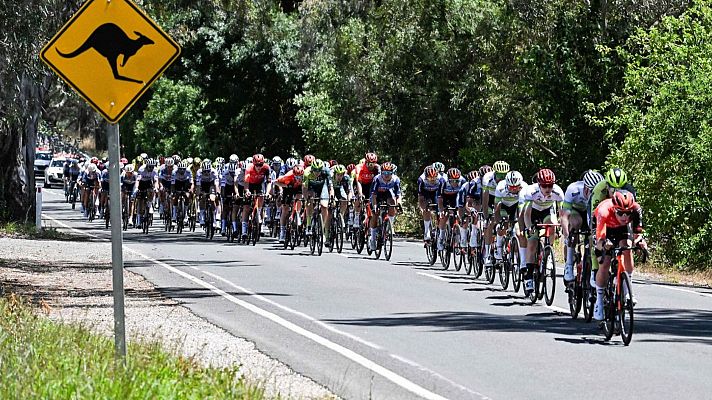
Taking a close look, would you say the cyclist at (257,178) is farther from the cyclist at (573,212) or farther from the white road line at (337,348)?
the cyclist at (573,212)

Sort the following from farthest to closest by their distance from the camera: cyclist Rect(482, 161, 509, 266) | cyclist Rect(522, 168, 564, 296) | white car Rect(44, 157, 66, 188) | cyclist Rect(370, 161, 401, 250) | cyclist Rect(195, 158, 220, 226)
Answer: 1. white car Rect(44, 157, 66, 188)
2. cyclist Rect(195, 158, 220, 226)
3. cyclist Rect(370, 161, 401, 250)
4. cyclist Rect(482, 161, 509, 266)
5. cyclist Rect(522, 168, 564, 296)

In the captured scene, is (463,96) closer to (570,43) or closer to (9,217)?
(570,43)

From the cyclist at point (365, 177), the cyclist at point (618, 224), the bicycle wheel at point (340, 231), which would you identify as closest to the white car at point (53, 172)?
the bicycle wheel at point (340, 231)

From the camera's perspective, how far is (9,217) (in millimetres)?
36500

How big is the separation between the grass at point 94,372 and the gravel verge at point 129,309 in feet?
1.43

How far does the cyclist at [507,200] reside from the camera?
1934cm

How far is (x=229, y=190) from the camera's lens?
31.6 m

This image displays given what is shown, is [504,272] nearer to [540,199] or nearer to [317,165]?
[540,199]

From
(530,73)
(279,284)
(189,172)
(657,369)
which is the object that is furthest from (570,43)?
(657,369)

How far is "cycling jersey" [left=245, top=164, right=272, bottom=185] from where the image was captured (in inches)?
1182

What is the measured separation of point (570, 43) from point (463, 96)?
11.5 ft

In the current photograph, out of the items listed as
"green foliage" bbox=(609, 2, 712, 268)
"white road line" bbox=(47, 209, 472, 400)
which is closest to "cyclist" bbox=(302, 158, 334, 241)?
"green foliage" bbox=(609, 2, 712, 268)

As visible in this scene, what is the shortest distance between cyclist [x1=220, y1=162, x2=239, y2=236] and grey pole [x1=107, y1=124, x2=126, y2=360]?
67.2 feet

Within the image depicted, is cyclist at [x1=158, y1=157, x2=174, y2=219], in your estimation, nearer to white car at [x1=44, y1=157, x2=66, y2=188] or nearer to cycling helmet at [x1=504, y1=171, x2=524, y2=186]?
cycling helmet at [x1=504, y1=171, x2=524, y2=186]
